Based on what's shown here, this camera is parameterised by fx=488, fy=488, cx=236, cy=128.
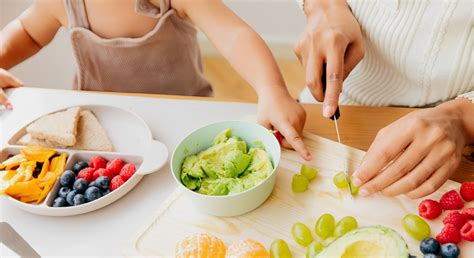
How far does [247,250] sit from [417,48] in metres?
0.61

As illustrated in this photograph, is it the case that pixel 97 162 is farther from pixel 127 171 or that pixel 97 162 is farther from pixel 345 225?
pixel 345 225

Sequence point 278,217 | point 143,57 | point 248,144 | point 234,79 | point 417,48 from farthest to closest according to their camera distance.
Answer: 1. point 234,79
2. point 143,57
3. point 417,48
4. point 248,144
5. point 278,217

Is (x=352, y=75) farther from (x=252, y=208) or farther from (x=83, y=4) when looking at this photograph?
(x=83, y=4)

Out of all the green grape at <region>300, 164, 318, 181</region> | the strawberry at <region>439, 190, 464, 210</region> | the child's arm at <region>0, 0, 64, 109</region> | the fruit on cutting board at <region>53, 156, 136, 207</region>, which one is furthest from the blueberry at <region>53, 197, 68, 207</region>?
the strawberry at <region>439, 190, 464, 210</region>

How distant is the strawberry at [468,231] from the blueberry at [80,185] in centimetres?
68

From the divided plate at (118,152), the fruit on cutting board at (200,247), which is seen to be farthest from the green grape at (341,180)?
the divided plate at (118,152)

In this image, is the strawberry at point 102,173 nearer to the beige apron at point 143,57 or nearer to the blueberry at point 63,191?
the blueberry at point 63,191

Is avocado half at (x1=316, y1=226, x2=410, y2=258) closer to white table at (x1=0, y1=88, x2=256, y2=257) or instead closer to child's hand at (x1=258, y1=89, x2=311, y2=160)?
child's hand at (x1=258, y1=89, x2=311, y2=160)

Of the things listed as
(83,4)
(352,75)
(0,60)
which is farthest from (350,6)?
(0,60)

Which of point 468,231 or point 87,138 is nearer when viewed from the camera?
point 468,231

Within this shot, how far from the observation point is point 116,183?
3.14ft

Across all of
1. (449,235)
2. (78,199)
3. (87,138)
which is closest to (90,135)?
(87,138)

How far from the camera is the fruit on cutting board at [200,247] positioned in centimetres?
79

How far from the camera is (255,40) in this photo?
1.19 metres
